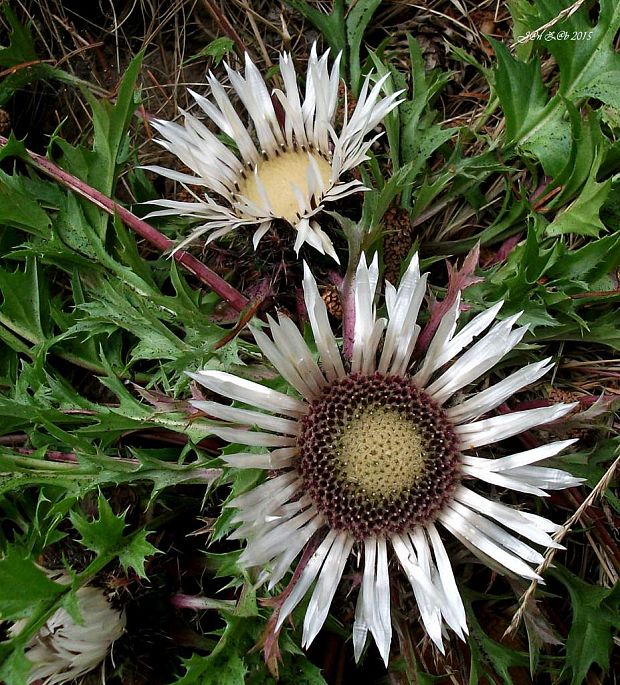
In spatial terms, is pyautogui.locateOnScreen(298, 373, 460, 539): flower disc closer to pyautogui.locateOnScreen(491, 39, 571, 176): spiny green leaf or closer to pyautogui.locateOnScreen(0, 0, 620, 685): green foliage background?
pyautogui.locateOnScreen(0, 0, 620, 685): green foliage background

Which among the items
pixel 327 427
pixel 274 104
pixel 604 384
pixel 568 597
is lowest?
pixel 568 597

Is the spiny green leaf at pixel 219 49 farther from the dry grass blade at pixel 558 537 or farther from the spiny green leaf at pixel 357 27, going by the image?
the dry grass blade at pixel 558 537

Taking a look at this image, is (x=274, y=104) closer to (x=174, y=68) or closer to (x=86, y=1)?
(x=174, y=68)

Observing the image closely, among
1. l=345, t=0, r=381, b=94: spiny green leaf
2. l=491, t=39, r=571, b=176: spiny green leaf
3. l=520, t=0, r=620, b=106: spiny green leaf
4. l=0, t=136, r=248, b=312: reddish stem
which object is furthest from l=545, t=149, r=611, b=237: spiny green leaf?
l=0, t=136, r=248, b=312: reddish stem

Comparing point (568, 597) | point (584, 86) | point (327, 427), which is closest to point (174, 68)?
point (584, 86)

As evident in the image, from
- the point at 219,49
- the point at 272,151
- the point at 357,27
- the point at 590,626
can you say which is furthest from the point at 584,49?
the point at 590,626

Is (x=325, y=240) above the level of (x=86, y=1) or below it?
below

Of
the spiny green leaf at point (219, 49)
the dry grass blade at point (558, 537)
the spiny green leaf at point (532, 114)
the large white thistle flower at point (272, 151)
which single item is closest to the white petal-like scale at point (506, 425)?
the dry grass blade at point (558, 537)

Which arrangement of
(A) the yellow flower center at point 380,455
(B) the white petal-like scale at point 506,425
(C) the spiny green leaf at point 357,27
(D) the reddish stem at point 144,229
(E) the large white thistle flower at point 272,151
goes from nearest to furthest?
1. (B) the white petal-like scale at point 506,425
2. (A) the yellow flower center at point 380,455
3. (E) the large white thistle flower at point 272,151
4. (D) the reddish stem at point 144,229
5. (C) the spiny green leaf at point 357,27
